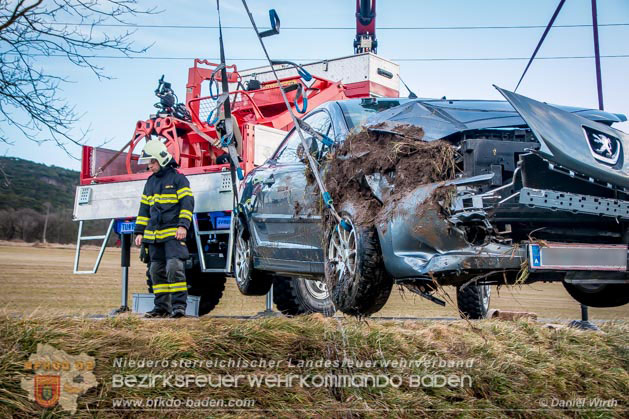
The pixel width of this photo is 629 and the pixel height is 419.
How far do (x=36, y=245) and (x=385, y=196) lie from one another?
39585 mm

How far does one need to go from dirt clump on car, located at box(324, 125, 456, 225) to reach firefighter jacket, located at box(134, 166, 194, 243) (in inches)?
109

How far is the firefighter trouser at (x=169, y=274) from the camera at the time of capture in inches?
296

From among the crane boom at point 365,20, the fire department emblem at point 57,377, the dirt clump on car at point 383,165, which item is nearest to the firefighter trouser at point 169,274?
the dirt clump on car at point 383,165

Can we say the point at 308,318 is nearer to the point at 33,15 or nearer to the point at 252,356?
the point at 252,356

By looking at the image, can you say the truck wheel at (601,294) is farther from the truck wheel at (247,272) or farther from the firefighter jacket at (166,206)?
the firefighter jacket at (166,206)

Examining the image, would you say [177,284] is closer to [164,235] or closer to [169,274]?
[169,274]

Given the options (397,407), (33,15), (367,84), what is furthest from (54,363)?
(367,84)

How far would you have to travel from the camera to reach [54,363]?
12.0 feet

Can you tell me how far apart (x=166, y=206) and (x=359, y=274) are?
3.59m

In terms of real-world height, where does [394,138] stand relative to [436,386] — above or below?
above

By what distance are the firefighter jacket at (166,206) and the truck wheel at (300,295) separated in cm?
140

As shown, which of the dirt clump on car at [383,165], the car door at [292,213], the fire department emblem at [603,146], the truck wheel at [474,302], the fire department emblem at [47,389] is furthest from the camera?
the truck wheel at [474,302]

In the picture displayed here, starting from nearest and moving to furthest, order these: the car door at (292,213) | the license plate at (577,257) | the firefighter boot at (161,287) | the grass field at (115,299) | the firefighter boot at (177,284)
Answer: the license plate at (577,257), the car door at (292,213), the firefighter boot at (177,284), the firefighter boot at (161,287), the grass field at (115,299)

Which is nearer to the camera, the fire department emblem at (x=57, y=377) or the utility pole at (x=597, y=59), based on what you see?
the fire department emblem at (x=57, y=377)
